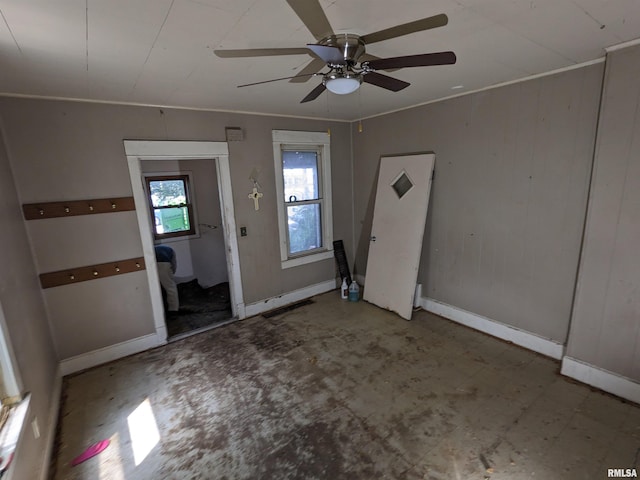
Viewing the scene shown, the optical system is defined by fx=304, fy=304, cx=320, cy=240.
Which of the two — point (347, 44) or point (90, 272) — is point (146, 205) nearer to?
point (90, 272)

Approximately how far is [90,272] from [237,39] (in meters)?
2.44

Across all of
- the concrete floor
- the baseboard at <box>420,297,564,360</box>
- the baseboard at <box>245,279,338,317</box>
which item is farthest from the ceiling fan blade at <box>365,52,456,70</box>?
the baseboard at <box>245,279,338,317</box>

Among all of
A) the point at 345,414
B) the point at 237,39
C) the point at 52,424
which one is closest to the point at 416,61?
the point at 237,39

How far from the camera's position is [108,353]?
116 inches

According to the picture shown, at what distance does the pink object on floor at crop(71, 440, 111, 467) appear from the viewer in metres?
1.93

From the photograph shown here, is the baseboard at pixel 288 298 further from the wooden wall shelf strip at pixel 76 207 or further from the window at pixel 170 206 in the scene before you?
the window at pixel 170 206

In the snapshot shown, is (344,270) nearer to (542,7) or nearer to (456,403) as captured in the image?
(456,403)

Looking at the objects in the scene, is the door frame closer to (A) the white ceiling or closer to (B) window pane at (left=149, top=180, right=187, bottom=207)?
(A) the white ceiling

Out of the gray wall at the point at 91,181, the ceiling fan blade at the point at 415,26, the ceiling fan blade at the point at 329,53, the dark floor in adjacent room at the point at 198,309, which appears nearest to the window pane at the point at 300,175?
the gray wall at the point at 91,181

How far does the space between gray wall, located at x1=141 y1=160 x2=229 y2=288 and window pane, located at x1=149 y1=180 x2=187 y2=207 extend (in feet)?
0.60

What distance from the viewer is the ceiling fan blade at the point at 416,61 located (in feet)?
4.64

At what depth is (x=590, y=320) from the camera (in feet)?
7.60

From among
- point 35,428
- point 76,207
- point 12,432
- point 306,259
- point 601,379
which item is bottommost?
point 601,379

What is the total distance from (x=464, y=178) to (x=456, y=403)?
2121mm
